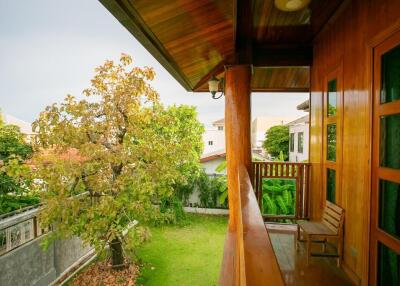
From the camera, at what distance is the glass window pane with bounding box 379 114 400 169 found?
221 centimetres

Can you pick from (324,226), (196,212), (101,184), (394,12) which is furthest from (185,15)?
(196,212)

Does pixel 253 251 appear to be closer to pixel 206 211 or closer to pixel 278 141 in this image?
pixel 206 211

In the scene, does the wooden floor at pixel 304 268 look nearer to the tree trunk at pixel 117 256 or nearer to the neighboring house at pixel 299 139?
the tree trunk at pixel 117 256

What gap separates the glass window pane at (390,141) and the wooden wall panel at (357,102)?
0.62ft

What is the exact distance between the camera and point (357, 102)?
116 inches

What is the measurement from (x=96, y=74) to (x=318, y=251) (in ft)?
19.0

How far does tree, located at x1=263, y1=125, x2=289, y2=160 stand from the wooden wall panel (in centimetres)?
1794

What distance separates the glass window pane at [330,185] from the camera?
3691mm

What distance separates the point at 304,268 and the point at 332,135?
1.84 metres

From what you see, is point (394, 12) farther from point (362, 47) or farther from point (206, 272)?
point (206, 272)

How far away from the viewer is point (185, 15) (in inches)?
108

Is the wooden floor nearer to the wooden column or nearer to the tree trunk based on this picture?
the wooden column

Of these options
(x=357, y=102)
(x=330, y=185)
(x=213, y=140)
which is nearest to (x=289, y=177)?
(x=330, y=185)

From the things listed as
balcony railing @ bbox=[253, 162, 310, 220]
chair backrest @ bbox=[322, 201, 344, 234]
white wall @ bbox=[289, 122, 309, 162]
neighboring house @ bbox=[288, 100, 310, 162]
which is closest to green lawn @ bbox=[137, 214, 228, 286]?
balcony railing @ bbox=[253, 162, 310, 220]
